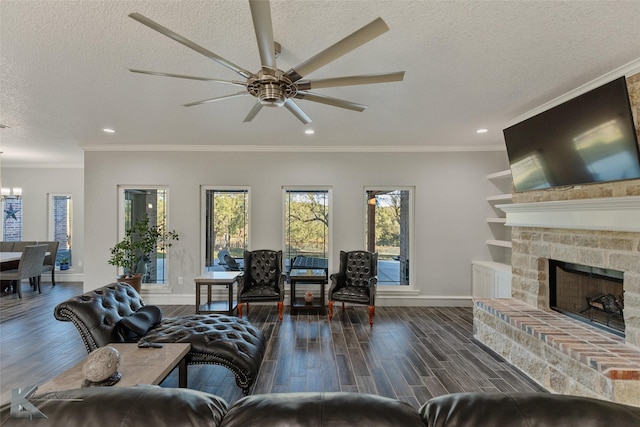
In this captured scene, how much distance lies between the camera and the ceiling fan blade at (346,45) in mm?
1321

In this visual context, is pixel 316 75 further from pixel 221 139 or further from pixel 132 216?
pixel 132 216

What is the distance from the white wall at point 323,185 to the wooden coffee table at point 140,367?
3.07 metres

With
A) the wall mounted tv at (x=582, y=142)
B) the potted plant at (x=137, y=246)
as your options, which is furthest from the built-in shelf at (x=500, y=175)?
the potted plant at (x=137, y=246)

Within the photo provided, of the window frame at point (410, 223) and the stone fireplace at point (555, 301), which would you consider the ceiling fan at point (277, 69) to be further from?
the window frame at point (410, 223)

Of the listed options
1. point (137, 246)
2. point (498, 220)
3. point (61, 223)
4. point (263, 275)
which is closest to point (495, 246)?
point (498, 220)

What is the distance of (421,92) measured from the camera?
293 centimetres

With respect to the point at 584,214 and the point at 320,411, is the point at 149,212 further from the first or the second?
the point at 584,214

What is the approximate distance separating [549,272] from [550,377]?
122 cm

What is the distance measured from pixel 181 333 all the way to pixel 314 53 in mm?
2485

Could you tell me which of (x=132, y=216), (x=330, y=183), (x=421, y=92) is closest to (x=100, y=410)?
(x=421, y=92)

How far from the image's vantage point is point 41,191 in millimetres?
7133

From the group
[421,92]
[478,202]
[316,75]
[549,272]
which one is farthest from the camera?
[478,202]

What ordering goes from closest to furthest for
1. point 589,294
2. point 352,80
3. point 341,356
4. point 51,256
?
1. point 352,80
2. point 589,294
3. point 341,356
4. point 51,256

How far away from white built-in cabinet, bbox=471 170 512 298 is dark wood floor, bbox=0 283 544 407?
0.56 metres
